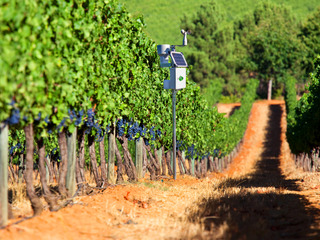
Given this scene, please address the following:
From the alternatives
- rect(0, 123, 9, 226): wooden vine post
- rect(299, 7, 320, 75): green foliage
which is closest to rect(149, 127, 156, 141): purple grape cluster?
rect(0, 123, 9, 226): wooden vine post

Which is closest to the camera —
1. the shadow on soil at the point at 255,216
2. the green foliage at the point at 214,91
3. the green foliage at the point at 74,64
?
the green foliage at the point at 74,64

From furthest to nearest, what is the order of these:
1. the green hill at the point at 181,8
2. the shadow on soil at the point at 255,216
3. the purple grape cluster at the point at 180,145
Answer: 1. the green hill at the point at 181,8
2. the purple grape cluster at the point at 180,145
3. the shadow on soil at the point at 255,216

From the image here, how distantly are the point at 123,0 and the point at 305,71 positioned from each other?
73.5 m

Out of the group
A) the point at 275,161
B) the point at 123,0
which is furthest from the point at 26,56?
the point at 275,161

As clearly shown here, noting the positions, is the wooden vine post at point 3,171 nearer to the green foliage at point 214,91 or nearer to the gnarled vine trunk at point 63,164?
the gnarled vine trunk at point 63,164

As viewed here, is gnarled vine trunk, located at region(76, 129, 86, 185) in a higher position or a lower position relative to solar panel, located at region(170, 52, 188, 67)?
lower

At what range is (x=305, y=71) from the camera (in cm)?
8006

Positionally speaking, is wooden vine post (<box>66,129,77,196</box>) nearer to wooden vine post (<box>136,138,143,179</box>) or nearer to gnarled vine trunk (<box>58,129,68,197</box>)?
gnarled vine trunk (<box>58,129,68,197</box>)

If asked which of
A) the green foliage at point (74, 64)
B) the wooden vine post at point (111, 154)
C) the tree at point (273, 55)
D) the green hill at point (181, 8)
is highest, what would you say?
the green hill at point (181, 8)

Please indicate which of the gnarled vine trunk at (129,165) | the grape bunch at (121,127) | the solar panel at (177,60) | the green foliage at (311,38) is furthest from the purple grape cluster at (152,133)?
the green foliage at (311,38)

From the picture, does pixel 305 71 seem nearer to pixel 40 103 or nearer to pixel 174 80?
pixel 174 80

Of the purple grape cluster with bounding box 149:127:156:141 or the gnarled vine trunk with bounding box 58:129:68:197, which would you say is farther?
the purple grape cluster with bounding box 149:127:156:141

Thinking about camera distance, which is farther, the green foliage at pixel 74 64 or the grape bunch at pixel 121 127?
the grape bunch at pixel 121 127

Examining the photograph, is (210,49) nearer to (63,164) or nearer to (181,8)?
(181,8)
